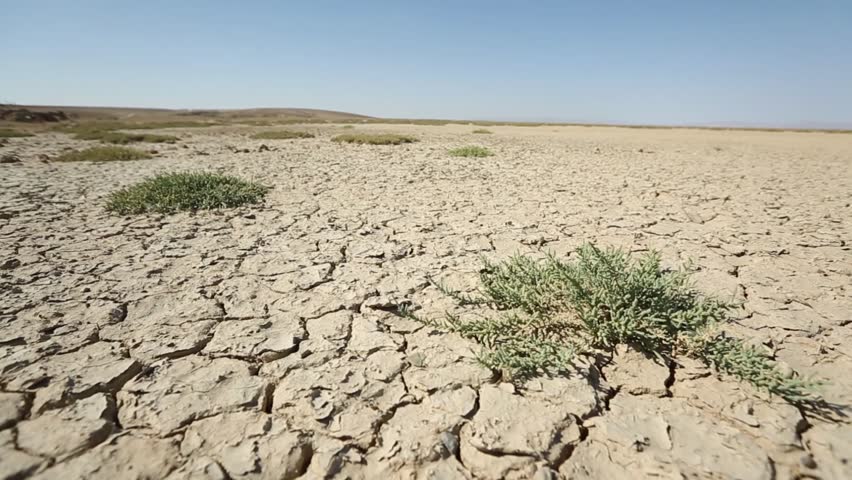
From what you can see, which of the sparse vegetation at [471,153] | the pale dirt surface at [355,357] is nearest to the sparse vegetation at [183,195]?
the pale dirt surface at [355,357]

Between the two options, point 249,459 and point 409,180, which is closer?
point 249,459

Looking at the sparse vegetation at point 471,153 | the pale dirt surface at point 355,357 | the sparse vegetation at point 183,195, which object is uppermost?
the sparse vegetation at point 471,153

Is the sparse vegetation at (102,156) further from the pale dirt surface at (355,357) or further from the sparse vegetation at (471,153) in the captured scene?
the sparse vegetation at (471,153)

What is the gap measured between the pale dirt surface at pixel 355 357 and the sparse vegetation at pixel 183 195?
24 centimetres

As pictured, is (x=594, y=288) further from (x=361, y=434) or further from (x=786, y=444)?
(x=361, y=434)

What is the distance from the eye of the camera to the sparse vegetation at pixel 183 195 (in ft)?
12.6

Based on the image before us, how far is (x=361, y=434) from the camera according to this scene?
1276 mm

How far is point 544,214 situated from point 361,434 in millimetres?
3191

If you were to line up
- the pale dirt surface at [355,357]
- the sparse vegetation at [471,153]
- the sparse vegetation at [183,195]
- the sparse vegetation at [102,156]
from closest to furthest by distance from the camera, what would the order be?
the pale dirt surface at [355,357], the sparse vegetation at [183,195], the sparse vegetation at [102,156], the sparse vegetation at [471,153]

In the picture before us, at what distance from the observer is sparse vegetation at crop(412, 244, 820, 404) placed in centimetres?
153

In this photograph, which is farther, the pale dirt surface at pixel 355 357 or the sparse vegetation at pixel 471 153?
the sparse vegetation at pixel 471 153

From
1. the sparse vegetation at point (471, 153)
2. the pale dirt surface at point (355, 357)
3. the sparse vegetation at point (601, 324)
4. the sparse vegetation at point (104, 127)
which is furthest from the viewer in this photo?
the sparse vegetation at point (104, 127)

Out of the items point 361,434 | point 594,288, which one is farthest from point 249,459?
point 594,288

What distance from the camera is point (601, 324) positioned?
1727mm
